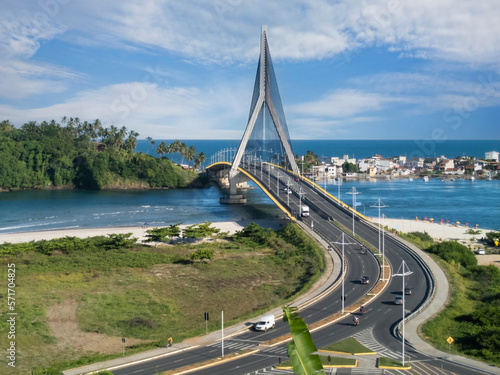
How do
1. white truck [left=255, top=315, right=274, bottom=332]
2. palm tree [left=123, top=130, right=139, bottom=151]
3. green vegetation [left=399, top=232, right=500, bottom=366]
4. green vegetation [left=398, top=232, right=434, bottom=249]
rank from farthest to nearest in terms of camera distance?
1. palm tree [left=123, top=130, right=139, bottom=151]
2. green vegetation [left=398, top=232, right=434, bottom=249]
3. white truck [left=255, top=315, right=274, bottom=332]
4. green vegetation [left=399, top=232, right=500, bottom=366]

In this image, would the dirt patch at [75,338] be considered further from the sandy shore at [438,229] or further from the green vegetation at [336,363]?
the sandy shore at [438,229]

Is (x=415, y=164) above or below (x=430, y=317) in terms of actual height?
above

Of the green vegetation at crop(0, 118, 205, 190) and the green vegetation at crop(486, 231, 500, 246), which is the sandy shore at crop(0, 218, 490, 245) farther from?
the green vegetation at crop(0, 118, 205, 190)

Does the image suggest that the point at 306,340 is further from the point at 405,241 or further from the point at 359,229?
the point at 359,229

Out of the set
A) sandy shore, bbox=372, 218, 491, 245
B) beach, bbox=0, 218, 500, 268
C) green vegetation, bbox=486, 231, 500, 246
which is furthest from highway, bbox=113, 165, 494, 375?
green vegetation, bbox=486, 231, 500, 246

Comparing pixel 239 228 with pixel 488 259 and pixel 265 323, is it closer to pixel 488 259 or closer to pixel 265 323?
Result: pixel 488 259

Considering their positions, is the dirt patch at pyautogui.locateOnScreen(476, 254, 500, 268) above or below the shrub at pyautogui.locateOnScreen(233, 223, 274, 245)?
below

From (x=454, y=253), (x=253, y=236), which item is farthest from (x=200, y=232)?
(x=454, y=253)

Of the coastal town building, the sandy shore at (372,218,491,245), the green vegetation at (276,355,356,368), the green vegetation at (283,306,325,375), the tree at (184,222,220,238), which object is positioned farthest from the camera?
the coastal town building
